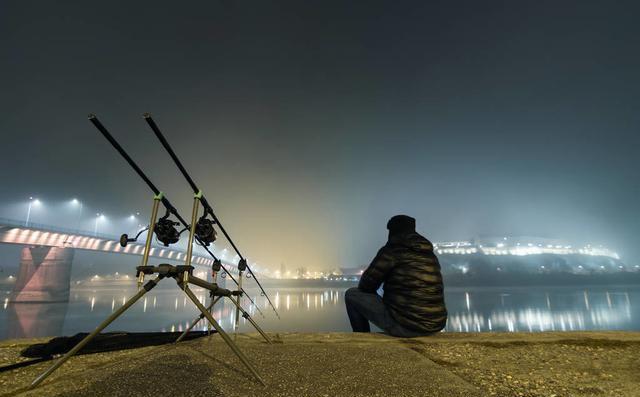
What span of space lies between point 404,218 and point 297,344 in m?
3.21

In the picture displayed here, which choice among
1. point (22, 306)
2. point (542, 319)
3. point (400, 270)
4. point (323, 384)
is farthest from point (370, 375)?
point (22, 306)

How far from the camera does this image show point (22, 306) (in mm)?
60312

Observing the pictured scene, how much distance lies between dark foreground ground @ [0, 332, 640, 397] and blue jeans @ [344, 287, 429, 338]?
0.27m

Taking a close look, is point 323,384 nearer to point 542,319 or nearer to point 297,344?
point 297,344

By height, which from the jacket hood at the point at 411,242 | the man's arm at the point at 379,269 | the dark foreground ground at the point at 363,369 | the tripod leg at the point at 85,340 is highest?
the jacket hood at the point at 411,242

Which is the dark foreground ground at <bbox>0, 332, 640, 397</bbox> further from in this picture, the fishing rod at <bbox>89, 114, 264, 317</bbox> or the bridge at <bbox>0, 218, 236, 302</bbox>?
the bridge at <bbox>0, 218, 236, 302</bbox>

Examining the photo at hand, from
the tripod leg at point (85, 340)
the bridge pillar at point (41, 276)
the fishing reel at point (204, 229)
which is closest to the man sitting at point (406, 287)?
the fishing reel at point (204, 229)

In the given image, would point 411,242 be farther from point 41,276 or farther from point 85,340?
point 41,276

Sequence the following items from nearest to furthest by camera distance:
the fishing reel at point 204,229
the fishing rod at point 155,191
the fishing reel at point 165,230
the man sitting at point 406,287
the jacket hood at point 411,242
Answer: the fishing rod at point 155,191
the fishing reel at point 165,230
the fishing reel at point 204,229
the man sitting at point 406,287
the jacket hood at point 411,242

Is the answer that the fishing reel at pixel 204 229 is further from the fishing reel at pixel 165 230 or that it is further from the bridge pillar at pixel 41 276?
the bridge pillar at pixel 41 276

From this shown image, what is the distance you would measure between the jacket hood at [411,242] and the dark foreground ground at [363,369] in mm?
1640

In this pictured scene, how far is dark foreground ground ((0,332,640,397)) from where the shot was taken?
3053 millimetres

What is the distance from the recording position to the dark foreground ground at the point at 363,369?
305cm

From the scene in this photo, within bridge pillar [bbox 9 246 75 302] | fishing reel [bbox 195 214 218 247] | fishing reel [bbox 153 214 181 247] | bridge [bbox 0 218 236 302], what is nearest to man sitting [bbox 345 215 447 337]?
fishing reel [bbox 195 214 218 247]
